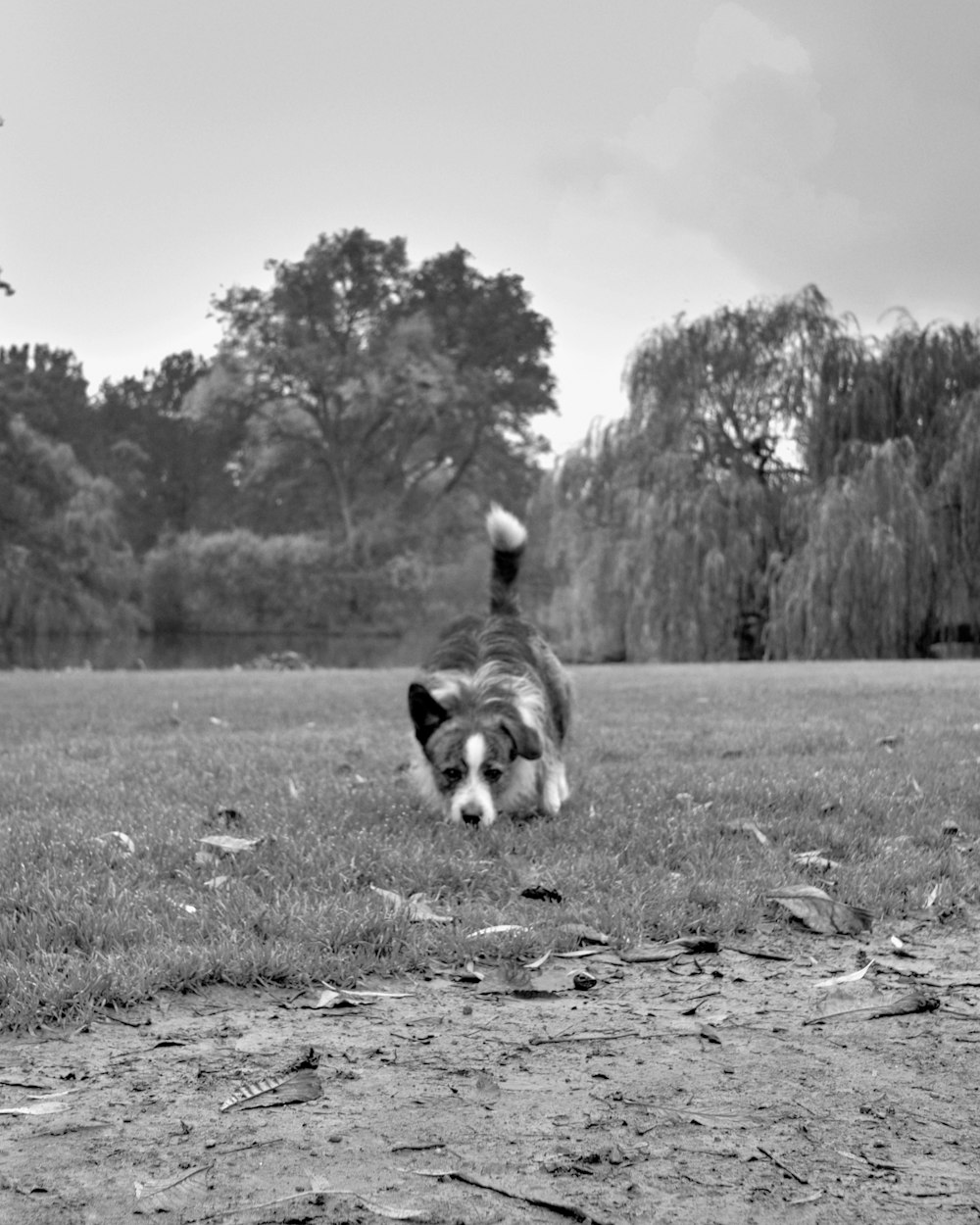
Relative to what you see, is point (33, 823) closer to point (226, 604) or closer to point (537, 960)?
point (537, 960)

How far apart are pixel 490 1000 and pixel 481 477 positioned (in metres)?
46.1

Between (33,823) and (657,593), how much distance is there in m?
17.7

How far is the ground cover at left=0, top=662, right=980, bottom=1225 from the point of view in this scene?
215 centimetres

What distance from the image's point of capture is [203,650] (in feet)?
109

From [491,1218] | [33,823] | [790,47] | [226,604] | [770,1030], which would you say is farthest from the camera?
[226,604]

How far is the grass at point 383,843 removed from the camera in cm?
354

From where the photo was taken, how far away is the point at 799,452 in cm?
2308

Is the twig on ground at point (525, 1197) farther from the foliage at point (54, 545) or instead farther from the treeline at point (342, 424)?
the treeline at point (342, 424)

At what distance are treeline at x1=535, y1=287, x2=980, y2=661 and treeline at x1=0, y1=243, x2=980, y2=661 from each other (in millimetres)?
48

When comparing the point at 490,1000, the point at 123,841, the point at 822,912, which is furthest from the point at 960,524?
the point at 490,1000

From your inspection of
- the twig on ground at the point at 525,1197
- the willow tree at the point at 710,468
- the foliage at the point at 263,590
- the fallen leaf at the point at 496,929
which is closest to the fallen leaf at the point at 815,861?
the fallen leaf at the point at 496,929

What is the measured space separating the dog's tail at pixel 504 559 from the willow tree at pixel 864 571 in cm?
1401

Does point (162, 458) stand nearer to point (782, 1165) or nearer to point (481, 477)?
point (481, 477)

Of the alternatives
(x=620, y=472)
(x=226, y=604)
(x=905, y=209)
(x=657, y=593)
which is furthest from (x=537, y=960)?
(x=226, y=604)
